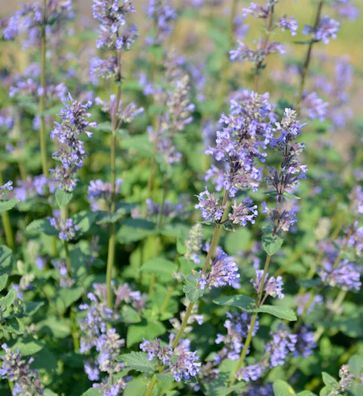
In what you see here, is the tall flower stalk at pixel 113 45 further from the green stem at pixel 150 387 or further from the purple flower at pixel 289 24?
the purple flower at pixel 289 24

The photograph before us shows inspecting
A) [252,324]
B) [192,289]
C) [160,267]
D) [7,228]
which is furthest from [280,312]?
[7,228]

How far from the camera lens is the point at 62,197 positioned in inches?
163

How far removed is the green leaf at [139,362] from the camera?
3729 millimetres

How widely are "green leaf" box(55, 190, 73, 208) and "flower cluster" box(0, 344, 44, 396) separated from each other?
1.08 metres

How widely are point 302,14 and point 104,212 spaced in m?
18.7

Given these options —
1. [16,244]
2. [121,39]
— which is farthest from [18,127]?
[121,39]

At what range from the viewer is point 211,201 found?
355cm

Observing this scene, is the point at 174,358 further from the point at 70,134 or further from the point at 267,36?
the point at 267,36

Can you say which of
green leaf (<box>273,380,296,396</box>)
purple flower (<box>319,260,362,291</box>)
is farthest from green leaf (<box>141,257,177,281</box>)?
purple flower (<box>319,260,362,291</box>)

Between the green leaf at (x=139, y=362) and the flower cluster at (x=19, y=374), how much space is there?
0.69 meters

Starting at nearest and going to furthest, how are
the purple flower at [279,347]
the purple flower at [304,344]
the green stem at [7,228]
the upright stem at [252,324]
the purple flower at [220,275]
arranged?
the purple flower at [220,275]
the upright stem at [252,324]
the purple flower at [279,347]
the purple flower at [304,344]
the green stem at [7,228]

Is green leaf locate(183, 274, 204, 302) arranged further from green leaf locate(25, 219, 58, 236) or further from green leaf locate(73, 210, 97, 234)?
green leaf locate(25, 219, 58, 236)

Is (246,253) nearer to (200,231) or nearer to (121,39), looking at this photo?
(200,231)

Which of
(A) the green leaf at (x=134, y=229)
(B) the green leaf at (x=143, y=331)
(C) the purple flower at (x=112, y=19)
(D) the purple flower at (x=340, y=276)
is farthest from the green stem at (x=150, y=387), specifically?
(C) the purple flower at (x=112, y=19)
